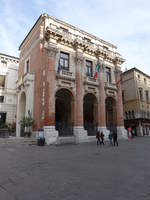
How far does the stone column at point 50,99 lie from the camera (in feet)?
53.2

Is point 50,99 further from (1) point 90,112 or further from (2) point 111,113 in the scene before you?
(2) point 111,113

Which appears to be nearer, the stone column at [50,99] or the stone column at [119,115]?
the stone column at [50,99]

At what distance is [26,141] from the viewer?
→ 15867mm

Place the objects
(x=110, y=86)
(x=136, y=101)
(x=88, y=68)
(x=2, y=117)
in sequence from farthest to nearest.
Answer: (x=136, y=101) < (x=2, y=117) < (x=110, y=86) < (x=88, y=68)

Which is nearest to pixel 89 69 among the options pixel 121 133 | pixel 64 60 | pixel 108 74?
pixel 108 74

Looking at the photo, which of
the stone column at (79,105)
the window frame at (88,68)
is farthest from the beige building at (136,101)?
the stone column at (79,105)

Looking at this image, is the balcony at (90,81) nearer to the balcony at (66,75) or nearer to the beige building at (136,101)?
the balcony at (66,75)

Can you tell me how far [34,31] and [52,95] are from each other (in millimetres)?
10430

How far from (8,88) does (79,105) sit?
15113mm

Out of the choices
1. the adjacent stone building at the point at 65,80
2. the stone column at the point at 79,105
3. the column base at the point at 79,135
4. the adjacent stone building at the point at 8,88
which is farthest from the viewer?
the adjacent stone building at the point at 8,88

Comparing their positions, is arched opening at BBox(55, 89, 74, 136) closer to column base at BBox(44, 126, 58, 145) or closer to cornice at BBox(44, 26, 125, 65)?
column base at BBox(44, 126, 58, 145)

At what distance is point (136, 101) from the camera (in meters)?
32.5

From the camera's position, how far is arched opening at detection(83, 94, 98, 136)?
21227 mm

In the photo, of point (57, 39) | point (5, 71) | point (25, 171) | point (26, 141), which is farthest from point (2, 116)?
point (25, 171)
